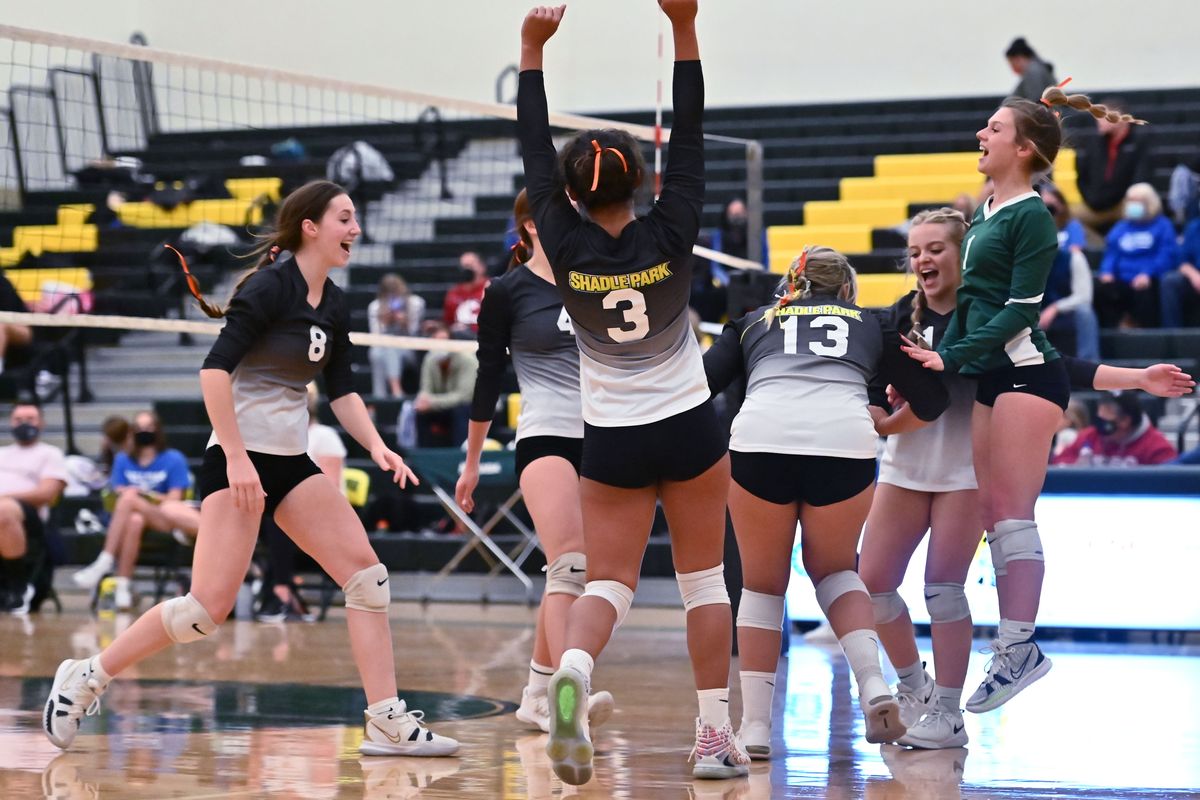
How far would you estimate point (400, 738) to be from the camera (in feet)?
15.6

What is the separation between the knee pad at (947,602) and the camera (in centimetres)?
508

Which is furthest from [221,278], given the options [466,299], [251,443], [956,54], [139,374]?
[251,443]

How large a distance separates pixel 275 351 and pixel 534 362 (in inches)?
38.4

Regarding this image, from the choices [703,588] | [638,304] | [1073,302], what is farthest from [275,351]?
[1073,302]

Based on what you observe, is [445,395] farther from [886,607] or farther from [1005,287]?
[1005,287]

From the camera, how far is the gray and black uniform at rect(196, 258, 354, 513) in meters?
4.71

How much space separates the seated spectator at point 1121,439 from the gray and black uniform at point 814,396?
540 centimetres

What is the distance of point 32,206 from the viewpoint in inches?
631

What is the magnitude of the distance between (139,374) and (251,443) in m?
11.3

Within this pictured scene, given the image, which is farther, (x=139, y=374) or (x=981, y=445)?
(x=139, y=374)

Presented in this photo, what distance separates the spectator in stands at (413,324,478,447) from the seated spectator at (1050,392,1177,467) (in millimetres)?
4503

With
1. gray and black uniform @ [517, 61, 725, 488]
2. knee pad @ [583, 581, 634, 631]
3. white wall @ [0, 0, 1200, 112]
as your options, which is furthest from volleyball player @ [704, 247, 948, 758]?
white wall @ [0, 0, 1200, 112]

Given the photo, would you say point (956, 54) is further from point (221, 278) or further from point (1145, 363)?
point (221, 278)

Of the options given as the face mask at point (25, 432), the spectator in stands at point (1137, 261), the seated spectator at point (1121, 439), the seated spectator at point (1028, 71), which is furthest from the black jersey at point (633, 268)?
the seated spectator at point (1028, 71)
